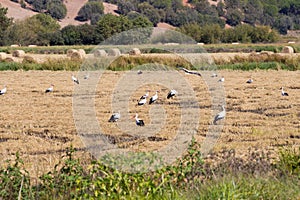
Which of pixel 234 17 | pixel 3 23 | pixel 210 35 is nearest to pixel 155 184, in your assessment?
pixel 3 23

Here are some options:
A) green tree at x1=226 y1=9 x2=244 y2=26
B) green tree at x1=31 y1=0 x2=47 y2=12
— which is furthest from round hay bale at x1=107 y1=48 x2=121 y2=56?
green tree at x1=226 y1=9 x2=244 y2=26

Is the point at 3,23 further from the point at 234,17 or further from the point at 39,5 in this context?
the point at 234,17

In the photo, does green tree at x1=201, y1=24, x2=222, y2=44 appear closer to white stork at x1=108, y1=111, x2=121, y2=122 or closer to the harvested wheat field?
the harvested wheat field

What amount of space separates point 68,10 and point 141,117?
122 meters

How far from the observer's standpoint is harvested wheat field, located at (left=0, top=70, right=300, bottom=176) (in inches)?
368

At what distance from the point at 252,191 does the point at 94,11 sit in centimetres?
12057

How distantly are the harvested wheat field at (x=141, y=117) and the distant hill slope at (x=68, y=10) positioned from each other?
98.8m

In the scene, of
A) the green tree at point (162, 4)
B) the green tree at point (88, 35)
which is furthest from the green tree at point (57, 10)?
the green tree at point (88, 35)

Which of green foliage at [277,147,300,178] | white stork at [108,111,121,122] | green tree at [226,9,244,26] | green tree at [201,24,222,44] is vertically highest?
green foliage at [277,147,300,178]

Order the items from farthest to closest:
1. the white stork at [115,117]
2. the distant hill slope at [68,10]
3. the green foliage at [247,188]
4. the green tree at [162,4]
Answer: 1. the green tree at [162,4]
2. the distant hill slope at [68,10]
3. the white stork at [115,117]
4. the green foliage at [247,188]

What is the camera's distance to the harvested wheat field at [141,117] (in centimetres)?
934

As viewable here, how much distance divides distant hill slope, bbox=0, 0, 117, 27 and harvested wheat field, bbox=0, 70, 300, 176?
9875 centimetres

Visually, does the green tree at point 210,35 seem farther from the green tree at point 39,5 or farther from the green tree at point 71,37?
the green tree at point 39,5

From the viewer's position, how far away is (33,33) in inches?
2756
